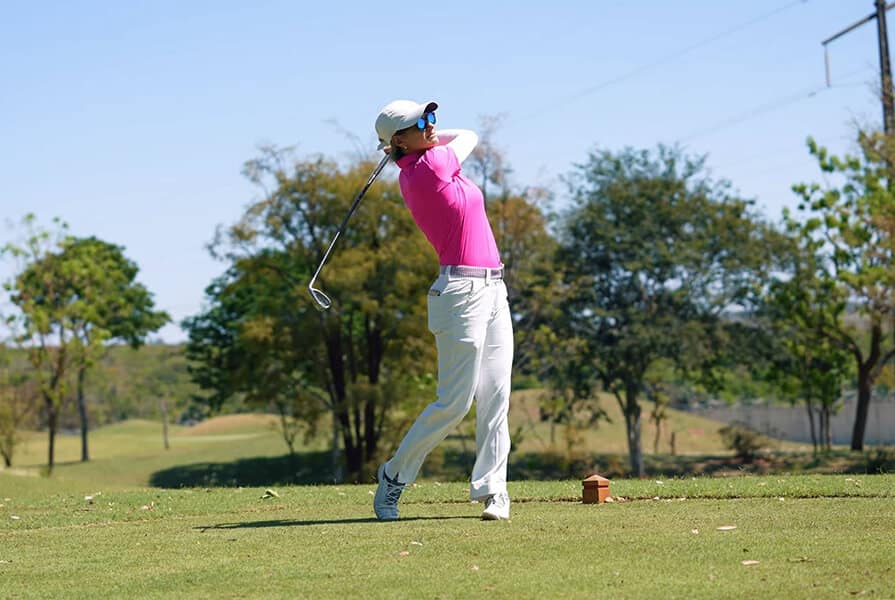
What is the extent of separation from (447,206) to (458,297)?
0.59m

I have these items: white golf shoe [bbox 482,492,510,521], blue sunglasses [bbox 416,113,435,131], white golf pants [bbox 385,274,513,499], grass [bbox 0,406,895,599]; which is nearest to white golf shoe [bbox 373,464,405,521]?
white golf pants [bbox 385,274,513,499]

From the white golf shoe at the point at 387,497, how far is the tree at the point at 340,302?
109 ft

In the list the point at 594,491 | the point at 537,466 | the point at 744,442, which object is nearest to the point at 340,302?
the point at 537,466

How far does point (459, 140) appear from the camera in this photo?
791 cm

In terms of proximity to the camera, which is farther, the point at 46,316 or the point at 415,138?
the point at 46,316

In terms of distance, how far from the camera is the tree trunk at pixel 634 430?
1750 inches

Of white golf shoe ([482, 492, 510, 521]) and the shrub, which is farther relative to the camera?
the shrub

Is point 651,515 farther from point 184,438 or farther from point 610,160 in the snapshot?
point 184,438

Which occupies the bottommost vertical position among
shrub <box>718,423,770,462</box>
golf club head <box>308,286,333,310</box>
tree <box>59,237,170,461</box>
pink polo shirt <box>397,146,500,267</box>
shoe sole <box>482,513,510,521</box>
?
shrub <box>718,423,770,462</box>

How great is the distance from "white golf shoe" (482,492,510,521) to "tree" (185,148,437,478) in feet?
110

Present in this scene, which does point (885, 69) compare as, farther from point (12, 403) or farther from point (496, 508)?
point (12, 403)

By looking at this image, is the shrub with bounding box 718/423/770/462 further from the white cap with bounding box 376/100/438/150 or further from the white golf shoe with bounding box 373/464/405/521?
the white cap with bounding box 376/100/438/150

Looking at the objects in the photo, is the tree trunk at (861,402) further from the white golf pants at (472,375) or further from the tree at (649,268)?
the white golf pants at (472,375)

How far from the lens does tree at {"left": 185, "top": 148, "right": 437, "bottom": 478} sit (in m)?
42.0
